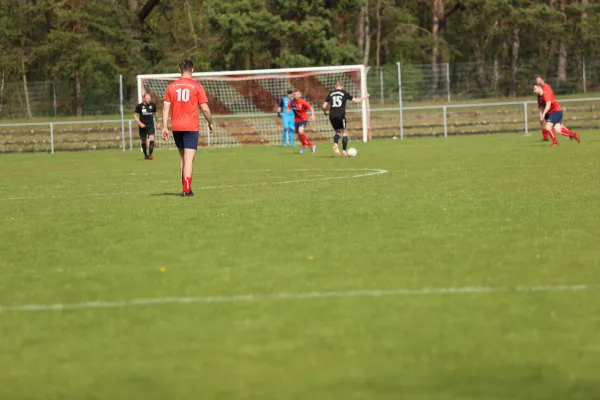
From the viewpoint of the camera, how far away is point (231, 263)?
28.4 ft

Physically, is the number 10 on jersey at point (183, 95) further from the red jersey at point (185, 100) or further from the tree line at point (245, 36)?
the tree line at point (245, 36)

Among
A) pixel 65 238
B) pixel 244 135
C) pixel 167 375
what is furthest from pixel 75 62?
pixel 167 375

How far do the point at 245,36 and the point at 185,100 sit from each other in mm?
37308

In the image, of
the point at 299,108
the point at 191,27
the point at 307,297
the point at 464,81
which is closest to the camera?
the point at 307,297

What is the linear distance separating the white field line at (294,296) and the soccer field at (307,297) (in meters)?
0.03

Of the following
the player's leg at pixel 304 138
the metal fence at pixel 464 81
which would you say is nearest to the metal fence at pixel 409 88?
the metal fence at pixel 464 81

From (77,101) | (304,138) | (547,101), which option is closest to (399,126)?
(304,138)

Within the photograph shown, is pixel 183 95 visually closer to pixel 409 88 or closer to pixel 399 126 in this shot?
pixel 409 88

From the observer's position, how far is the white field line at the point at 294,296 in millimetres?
7004

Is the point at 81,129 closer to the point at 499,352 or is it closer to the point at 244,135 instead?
the point at 244,135

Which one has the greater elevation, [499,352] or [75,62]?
[75,62]

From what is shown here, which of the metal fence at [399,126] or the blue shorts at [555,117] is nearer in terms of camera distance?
the blue shorts at [555,117]

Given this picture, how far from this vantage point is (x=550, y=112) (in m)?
28.8

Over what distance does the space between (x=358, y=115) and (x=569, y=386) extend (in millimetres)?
38491
